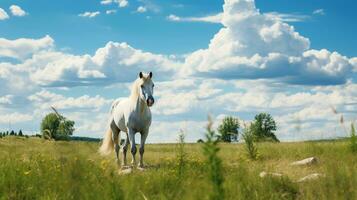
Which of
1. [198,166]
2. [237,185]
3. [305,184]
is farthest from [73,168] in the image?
[198,166]

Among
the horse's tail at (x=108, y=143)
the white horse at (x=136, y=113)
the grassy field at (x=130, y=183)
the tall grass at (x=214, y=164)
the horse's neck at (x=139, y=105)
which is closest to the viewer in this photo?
the tall grass at (x=214, y=164)

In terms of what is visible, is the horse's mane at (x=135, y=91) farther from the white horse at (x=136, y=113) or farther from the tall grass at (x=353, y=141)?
the tall grass at (x=353, y=141)

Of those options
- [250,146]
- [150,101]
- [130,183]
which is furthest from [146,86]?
[130,183]

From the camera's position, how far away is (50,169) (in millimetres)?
9812

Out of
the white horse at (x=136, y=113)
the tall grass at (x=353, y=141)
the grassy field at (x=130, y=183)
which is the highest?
the white horse at (x=136, y=113)

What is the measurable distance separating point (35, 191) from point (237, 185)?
332cm

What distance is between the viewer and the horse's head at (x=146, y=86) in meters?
14.0

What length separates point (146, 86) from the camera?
46.5ft

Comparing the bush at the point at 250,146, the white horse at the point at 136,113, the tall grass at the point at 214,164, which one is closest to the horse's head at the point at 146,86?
the white horse at the point at 136,113

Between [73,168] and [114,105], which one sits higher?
[114,105]

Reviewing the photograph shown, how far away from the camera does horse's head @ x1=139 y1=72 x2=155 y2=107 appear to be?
551 inches

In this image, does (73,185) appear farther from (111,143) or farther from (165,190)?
(111,143)

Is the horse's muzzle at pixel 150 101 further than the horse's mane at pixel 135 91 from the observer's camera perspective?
No

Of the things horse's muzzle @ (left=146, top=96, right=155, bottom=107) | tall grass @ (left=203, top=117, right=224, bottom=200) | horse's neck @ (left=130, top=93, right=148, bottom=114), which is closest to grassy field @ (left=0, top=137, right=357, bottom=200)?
tall grass @ (left=203, top=117, right=224, bottom=200)
